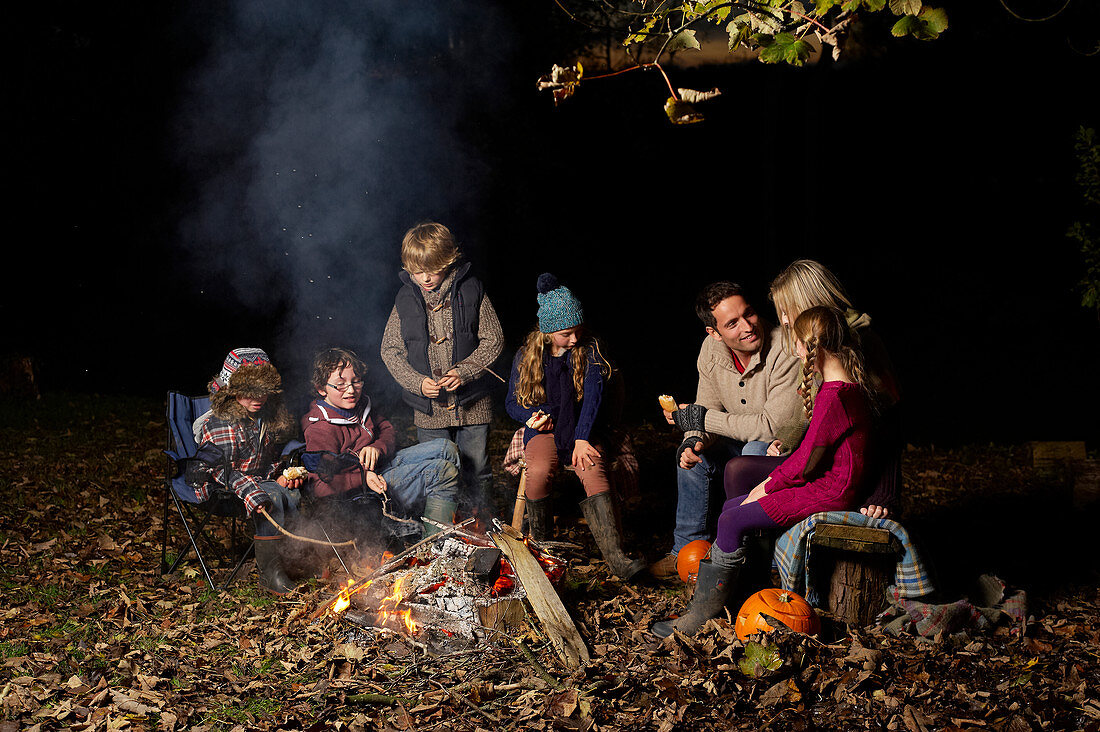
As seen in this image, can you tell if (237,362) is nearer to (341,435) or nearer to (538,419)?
(341,435)

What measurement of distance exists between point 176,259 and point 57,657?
13.7 meters

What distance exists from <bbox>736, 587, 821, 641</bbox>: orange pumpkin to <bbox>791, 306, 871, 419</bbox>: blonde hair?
970 mm

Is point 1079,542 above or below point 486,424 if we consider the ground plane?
below

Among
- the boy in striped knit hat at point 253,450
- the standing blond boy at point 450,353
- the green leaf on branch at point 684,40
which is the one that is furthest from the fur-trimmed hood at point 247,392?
the green leaf on branch at point 684,40

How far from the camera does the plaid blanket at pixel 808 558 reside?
13.1 ft

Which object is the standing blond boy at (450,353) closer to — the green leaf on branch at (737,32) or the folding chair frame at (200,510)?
the folding chair frame at (200,510)

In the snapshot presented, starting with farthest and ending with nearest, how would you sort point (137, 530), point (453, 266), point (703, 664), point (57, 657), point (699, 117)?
point (137, 530) → point (453, 266) → point (57, 657) → point (703, 664) → point (699, 117)

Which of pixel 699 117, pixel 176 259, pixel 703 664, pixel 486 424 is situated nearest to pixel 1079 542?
pixel 703 664

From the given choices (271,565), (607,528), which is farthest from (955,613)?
(271,565)

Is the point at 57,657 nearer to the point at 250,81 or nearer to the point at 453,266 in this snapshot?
the point at 453,266

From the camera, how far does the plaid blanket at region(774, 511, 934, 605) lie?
399cm

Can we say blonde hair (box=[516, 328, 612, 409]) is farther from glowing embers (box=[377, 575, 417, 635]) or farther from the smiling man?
glowing embers (box=[377, 575, 417, 635])

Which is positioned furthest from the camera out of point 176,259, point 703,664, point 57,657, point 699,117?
point 176,259

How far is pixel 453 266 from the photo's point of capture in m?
5.41
